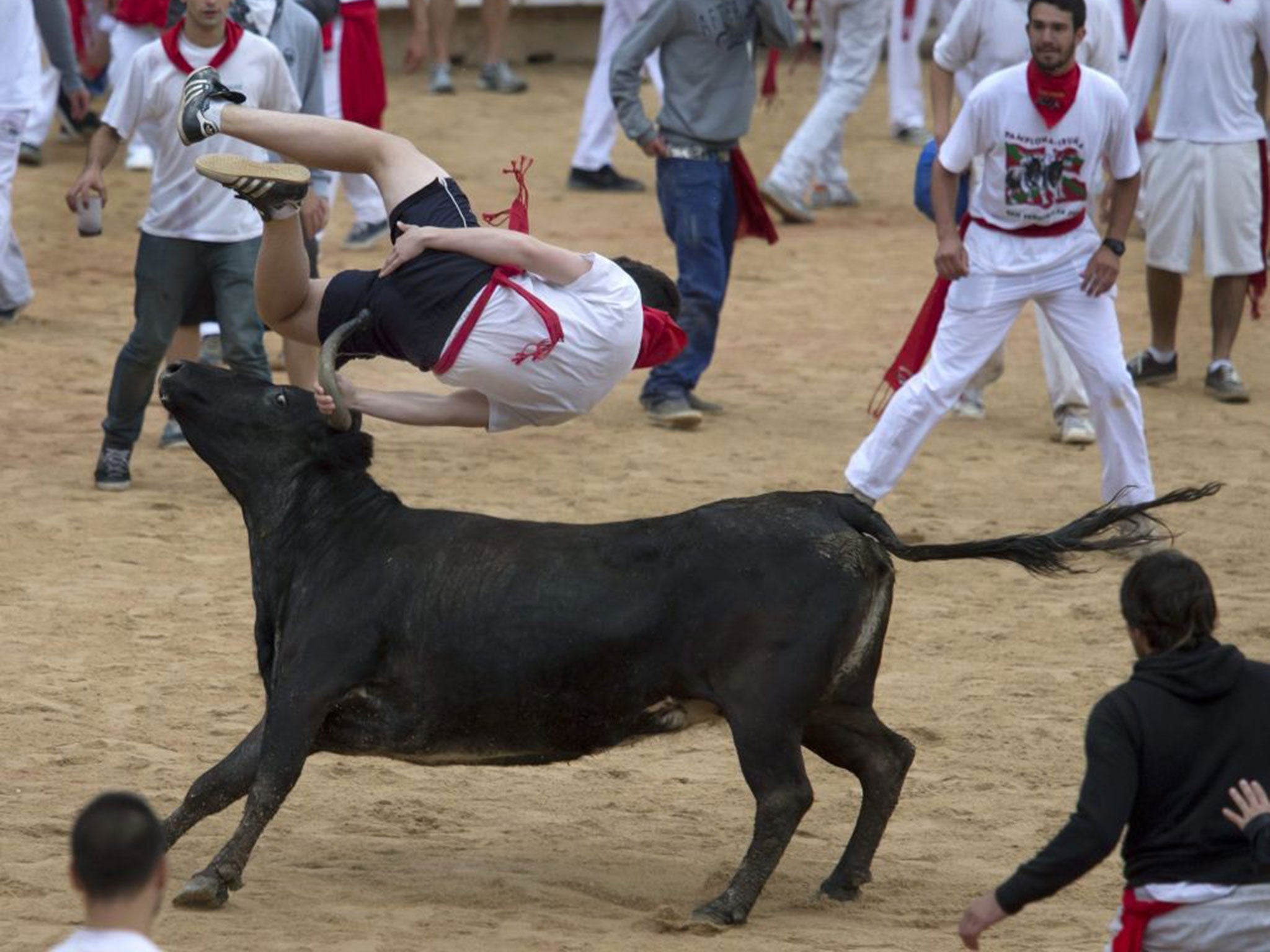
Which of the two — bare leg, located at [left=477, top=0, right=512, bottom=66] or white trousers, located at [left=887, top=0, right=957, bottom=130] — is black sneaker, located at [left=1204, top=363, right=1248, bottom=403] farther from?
bare leg, located at [left=477, top=0, right=512, bottom=66]

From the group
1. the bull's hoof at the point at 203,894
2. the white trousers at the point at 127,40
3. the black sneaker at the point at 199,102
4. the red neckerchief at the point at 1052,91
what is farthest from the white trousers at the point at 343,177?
the bull's hoof at the point at 203,894

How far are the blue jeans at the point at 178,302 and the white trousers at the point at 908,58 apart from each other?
358 inches

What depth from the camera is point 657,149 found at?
11.8m

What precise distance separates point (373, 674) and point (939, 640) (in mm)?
3309

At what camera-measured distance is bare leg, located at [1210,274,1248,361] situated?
1281cm

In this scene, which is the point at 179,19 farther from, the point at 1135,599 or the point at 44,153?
the point at 44,153

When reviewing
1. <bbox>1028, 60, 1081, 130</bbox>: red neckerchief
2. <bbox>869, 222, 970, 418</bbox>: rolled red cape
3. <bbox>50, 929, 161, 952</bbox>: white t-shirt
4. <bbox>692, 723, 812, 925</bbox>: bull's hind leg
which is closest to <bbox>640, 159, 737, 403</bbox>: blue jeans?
<bbox>869, 222, 970, 418</bbox>: rolled red cape

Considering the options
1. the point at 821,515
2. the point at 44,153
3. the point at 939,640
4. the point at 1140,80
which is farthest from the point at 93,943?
the point at 44,153

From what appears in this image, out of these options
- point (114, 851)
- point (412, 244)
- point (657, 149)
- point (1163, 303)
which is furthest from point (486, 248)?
point (1163, 303)

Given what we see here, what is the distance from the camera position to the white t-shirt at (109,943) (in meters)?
3.67

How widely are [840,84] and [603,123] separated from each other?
199 centimetres

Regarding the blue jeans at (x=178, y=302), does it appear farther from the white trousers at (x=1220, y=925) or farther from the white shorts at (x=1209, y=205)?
the white trousers at (x=1220, y=925)

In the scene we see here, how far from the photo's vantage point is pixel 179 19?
1032 centimetres

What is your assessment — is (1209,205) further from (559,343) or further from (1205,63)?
(559,343)
